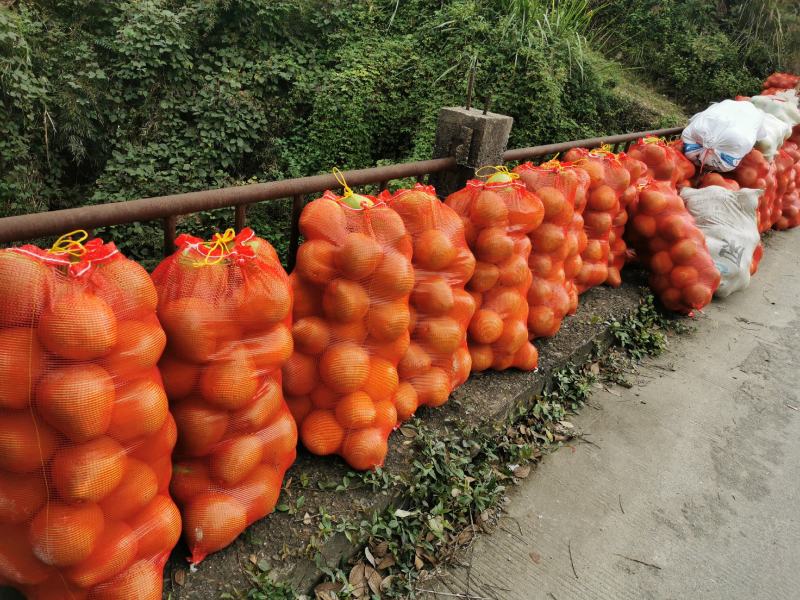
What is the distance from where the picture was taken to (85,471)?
1477mm

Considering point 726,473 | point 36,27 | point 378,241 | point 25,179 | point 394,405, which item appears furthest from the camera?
point 36,27

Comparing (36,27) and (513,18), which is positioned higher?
(513,18)

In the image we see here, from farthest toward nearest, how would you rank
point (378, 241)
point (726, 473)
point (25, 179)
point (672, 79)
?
point (672, 79), point (25, 179), point (726, 473), point (378, 241)

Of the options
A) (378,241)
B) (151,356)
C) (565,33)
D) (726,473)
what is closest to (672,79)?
(565,33)

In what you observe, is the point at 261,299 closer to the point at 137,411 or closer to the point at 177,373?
the point at 177,373

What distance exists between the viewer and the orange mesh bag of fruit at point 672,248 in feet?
13.8

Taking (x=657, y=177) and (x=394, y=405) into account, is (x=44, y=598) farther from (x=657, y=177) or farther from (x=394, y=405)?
(x=657, y=177)

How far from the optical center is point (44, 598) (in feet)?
5.34

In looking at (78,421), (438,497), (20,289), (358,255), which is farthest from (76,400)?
(438,497)

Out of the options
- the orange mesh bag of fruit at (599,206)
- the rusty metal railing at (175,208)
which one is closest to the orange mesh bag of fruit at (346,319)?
the rusty metal railing at (175,208)

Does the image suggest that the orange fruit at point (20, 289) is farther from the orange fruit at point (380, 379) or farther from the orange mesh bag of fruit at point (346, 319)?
the orange fruit at point (380, 379)

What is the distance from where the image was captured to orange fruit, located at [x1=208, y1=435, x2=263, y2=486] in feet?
6.20

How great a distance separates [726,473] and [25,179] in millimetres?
6751

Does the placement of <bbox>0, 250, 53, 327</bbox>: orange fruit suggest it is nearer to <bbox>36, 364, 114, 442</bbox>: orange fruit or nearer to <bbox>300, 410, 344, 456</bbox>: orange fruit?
<bbox>36, 364, 114, 442</bbox>: orange fruit
